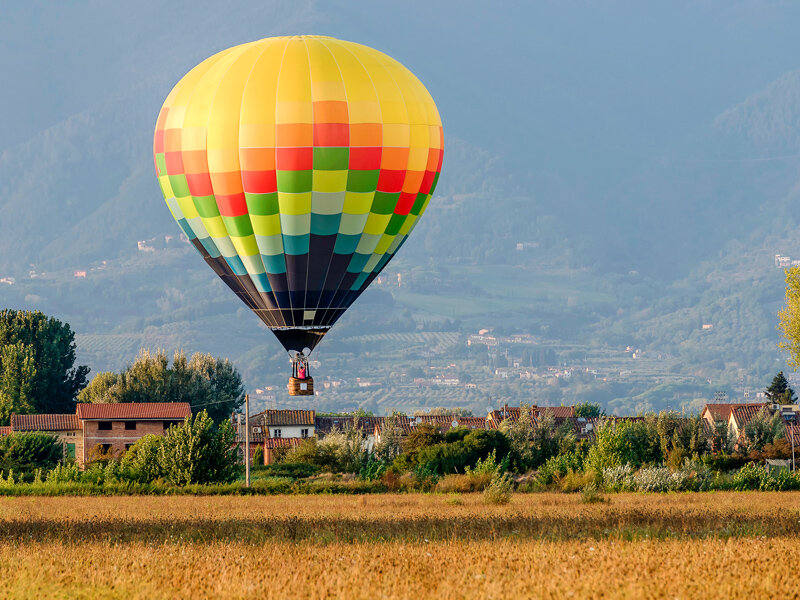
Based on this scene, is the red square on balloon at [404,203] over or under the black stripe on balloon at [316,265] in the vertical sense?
over

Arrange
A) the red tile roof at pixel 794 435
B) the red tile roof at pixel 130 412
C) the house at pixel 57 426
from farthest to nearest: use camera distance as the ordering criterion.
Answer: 1. the house at pixel 57 426
2. the red tile roof at pixel 130 412
3. the red tile roof at pixel 794 435

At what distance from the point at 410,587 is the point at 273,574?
2.17 metres

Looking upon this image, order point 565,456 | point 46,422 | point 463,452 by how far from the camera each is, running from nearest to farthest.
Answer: point 565,456 < point 463,452 < point 46,422

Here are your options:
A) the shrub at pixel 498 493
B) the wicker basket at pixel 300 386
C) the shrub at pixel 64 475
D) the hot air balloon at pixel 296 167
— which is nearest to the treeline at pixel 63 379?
the shrub at pixel 64 475

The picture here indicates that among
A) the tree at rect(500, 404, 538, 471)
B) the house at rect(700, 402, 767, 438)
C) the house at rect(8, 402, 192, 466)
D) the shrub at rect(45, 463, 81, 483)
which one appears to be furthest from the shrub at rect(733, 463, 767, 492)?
the house at rect(8, 402, 192, 466)

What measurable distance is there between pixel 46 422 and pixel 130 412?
7.00 metres

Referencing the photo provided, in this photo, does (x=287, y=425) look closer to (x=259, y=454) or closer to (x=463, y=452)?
(x=259, y=454)

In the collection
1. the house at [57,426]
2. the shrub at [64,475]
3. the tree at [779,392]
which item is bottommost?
the shrub at [64,475]

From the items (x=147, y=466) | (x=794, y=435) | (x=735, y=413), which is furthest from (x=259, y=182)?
(x=735, y=413)

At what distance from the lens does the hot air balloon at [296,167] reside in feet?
117

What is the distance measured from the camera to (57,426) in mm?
106062

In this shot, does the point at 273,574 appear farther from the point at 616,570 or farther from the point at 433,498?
the point at 433,498

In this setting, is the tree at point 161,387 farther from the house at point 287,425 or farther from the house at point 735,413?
the house at point 735,413

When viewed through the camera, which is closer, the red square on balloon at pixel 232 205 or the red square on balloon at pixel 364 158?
the red square on balloon at pixel 364 158
